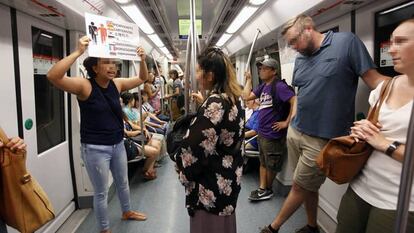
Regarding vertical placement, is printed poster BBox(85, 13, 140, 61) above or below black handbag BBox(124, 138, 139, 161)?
above

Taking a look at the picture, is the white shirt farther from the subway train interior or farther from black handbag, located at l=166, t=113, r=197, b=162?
black handbag, located at l=166, t=113, r=197, b=162

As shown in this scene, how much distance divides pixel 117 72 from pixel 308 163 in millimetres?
2217

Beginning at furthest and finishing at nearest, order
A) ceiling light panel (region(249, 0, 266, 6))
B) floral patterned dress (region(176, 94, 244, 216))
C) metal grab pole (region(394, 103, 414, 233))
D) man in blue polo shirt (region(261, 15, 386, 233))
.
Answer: ceiling light panel (region(249, 0, 266, 6)) → man in blue polo shirt (region(261, 15, 386, 233)) → floral patterned dress (region(176, 94, 244, 216)) → metal grab pole (region(394, 103, 414, 233))

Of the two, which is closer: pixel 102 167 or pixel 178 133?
pixel 178 133

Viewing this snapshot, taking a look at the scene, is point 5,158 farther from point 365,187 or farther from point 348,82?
point 348,82

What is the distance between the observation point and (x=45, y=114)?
2.68 m

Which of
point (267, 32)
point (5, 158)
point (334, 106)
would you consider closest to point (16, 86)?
point (5, 158)

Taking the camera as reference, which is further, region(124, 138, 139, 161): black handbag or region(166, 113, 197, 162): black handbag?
region(124, 138, 139, 161): black handbag

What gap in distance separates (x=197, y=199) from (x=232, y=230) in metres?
0.30

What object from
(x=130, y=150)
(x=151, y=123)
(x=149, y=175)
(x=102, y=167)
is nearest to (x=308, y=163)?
(x=102, y=167)

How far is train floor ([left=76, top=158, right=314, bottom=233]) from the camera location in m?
2.79

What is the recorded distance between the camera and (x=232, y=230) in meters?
1.73

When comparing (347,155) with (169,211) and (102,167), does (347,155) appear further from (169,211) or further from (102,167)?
(169,211)

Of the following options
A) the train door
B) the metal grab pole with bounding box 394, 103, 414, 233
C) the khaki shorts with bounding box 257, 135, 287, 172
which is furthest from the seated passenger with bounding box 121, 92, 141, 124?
the metal grab pole with bounding box 394, 103, 414, 233
